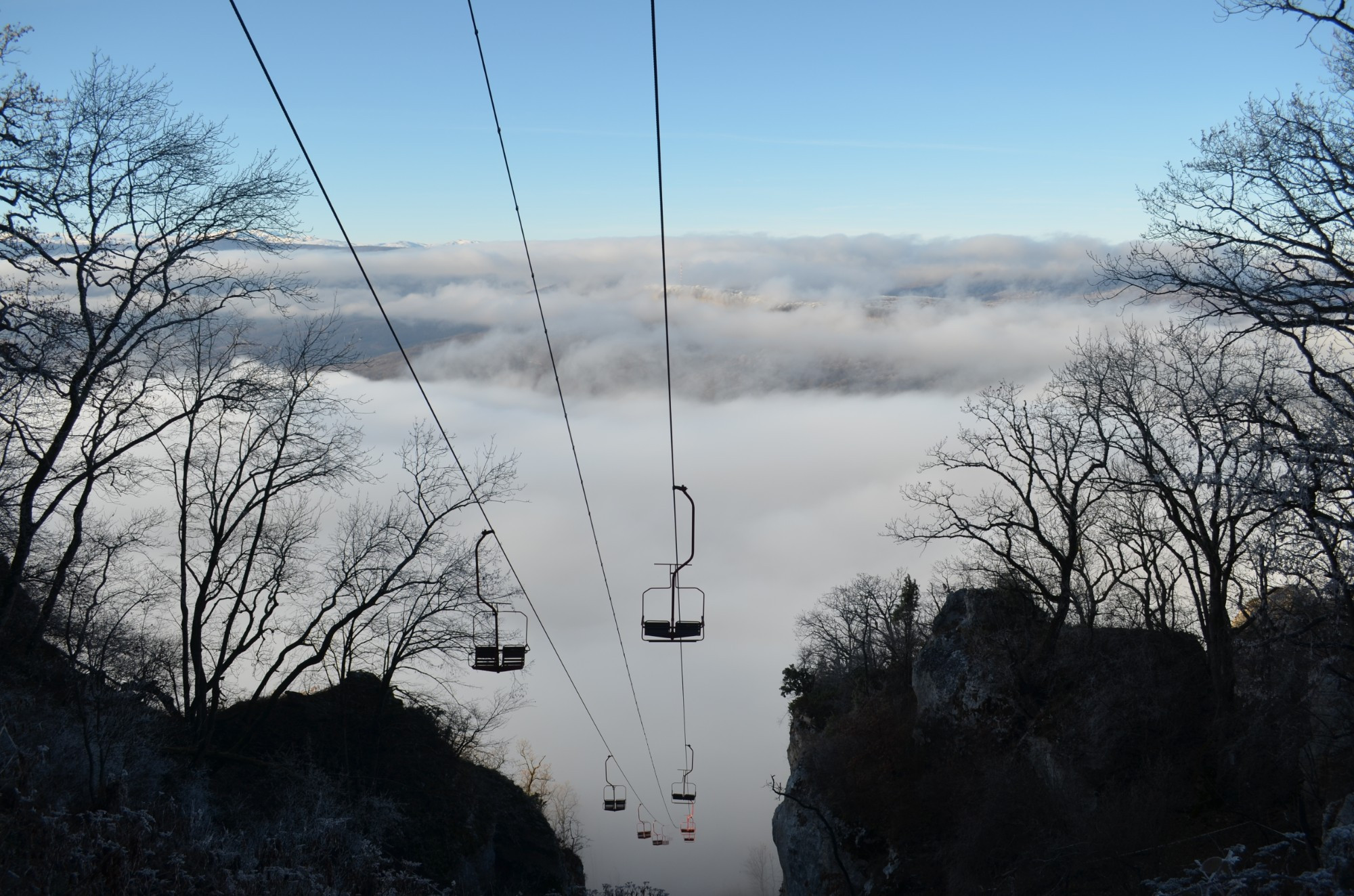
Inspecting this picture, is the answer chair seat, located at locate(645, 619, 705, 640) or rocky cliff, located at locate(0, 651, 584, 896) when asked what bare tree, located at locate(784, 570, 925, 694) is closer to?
rocky cliff, located at locate(0, 651, 584, 896)

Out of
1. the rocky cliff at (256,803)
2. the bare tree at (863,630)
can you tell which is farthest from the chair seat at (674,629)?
the bare tree at (863,630)

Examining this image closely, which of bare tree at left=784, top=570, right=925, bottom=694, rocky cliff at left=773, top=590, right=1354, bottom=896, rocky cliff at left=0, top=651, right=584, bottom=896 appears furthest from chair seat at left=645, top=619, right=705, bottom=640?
bare tree at left=784, top=570, right=925, bottom=694

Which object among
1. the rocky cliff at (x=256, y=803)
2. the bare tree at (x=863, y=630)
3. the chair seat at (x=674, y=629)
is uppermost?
the bare tree at (x=863, y=630)

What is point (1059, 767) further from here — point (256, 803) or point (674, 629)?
point (256, 803)

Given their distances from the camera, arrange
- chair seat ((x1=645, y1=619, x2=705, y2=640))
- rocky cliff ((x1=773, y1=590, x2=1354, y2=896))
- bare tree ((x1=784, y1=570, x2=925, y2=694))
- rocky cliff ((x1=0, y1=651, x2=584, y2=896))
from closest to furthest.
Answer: rocky cliff ((x1=0, y1=651, x2=584, y2=896)), chair seat ((x1=645, y1=619, x2=705, y2=640)), rocky cliff ((x1=773, y1=590, x2=1354, y2=896)), bare tree ((x1=784, y1=570, x2=925, y2=694))

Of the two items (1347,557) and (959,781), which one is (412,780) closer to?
(959,781)

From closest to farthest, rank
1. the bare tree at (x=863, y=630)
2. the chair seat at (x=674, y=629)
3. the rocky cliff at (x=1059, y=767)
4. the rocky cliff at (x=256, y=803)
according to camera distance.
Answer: the rocky cliff at (x=256, y=803) → the chair seat at (x=674, y=629) → the rocky cliff at (x=1059, y=767) → the bare tree at (x=863, y=630)

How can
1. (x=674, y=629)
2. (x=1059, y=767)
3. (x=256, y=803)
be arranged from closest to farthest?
(x=674, y=629) < (x=256, y=803) < (x=1059, y=767)

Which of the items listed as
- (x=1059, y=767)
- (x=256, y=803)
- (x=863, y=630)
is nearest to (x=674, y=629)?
(x=1059, y=767)

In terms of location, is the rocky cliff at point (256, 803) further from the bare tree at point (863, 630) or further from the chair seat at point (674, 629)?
the bare tree at point (863, 630)

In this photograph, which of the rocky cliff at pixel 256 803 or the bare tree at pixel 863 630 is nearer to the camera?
the rocky cliff at pixel 256 803
